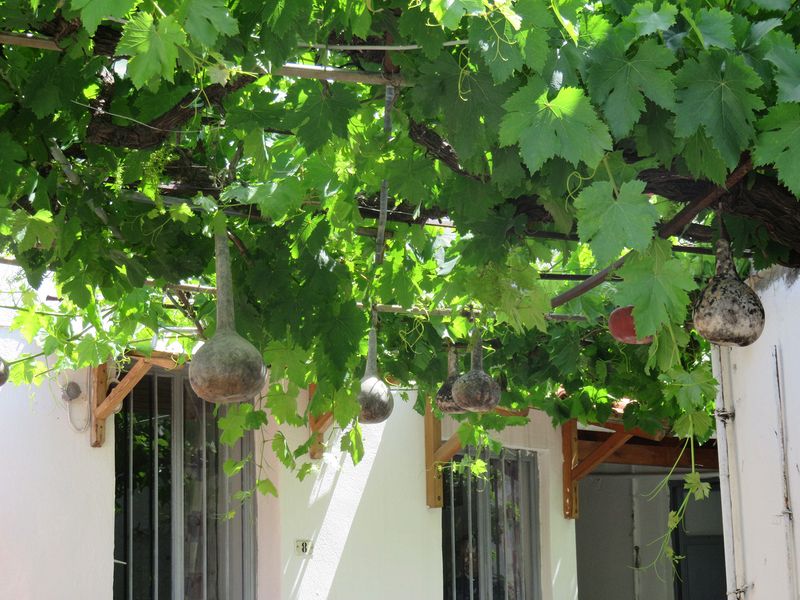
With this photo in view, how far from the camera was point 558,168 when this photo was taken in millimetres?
2865

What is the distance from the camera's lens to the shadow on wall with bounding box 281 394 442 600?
909 centimetres

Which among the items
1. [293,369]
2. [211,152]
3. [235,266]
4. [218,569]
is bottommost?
[218,569]

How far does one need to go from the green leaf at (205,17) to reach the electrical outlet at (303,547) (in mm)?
7183

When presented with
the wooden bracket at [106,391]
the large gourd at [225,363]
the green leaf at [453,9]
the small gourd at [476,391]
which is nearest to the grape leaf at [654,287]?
the green leaf at [453,9]

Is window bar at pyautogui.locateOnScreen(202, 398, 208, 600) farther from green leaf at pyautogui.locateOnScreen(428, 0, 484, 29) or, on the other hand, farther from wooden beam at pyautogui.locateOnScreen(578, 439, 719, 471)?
green leaf at pyautogui.locateOnScreen(428, 0, 484, 29)

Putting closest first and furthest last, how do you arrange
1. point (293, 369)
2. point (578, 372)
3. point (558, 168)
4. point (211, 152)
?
point (558, 168), point (211, 152), point (293, 369), point (578, 372)

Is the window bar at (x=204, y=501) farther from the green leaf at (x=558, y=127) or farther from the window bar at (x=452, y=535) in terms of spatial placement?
the green leaf at (x=558, y=127)

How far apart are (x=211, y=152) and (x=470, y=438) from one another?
4.72 metres

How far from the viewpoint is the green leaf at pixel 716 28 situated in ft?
8.55

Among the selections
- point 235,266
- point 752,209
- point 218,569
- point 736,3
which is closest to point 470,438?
point 218,569

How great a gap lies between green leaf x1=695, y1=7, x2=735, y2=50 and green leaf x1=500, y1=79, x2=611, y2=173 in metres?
0.34

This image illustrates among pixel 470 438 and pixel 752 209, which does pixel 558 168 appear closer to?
pixel 752 209

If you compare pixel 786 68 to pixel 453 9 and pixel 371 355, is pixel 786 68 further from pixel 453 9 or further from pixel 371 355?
pixel 371 355

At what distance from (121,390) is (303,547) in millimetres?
2356
